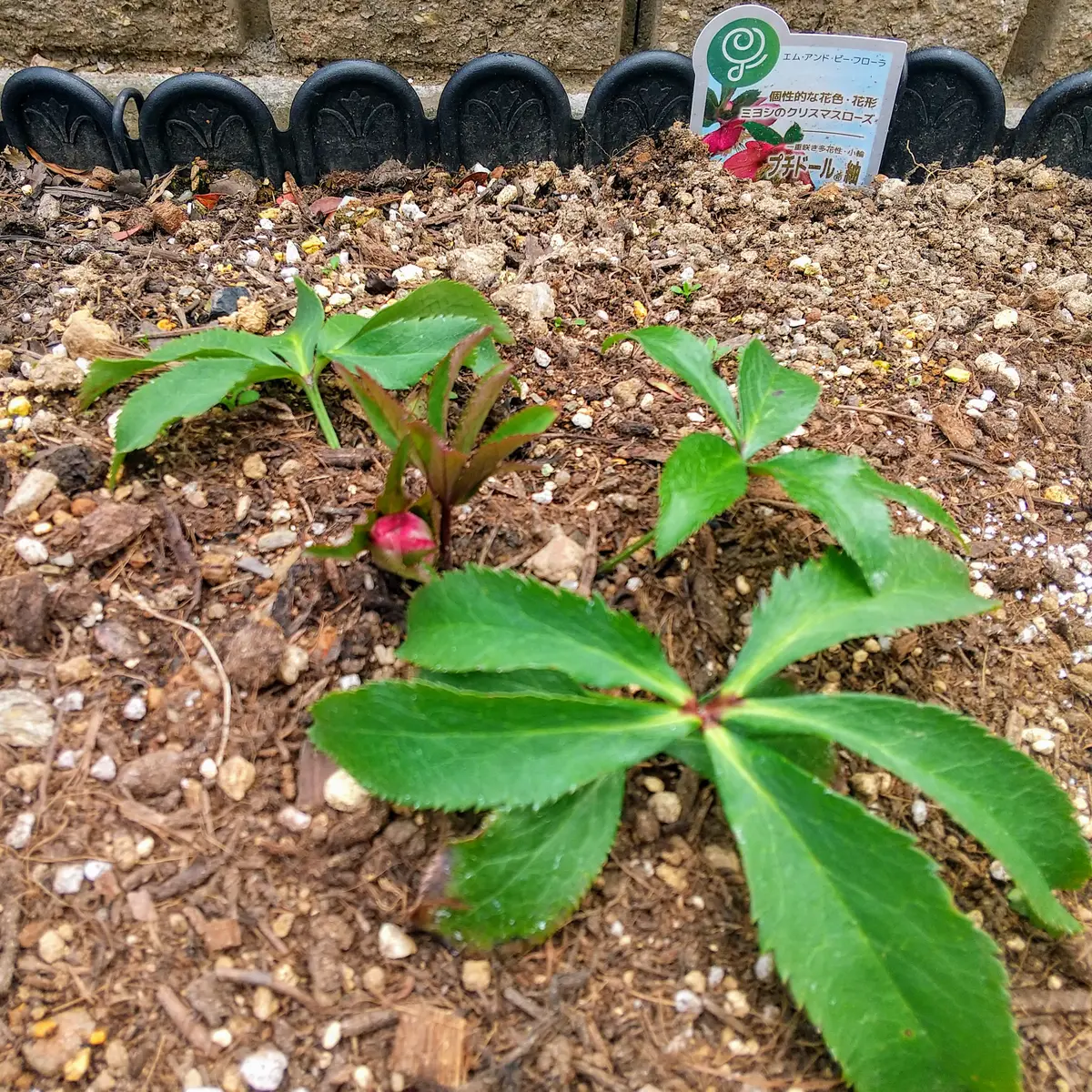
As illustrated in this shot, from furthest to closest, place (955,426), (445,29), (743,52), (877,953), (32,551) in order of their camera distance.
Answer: (445,29)
(743,52)
(955,426)
(32,551)
(877,953)

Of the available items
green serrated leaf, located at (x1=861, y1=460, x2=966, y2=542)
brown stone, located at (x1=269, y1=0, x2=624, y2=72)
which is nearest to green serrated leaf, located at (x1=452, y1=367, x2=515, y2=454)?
green serrated leaf, located at (x1=861, y1=460, x2=966, y2=542)

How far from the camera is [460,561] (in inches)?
44.3

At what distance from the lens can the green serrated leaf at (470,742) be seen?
2.70ft

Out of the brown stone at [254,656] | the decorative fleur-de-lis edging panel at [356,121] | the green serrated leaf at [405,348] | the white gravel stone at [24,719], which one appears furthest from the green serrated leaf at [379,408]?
the decorative fleur-de-lis edging panel at [356,121]

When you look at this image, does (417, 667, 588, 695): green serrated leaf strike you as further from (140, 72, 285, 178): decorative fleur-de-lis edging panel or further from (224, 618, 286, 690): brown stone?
(140, 72, 285, 178): decorative fleur-de-lis edging panel

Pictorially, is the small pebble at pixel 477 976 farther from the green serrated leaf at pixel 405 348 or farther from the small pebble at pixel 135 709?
the green serrated leaf at pixel 405 348

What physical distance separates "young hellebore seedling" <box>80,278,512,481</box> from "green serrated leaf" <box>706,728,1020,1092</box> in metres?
0.73

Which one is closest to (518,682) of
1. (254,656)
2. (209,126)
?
(254,656)

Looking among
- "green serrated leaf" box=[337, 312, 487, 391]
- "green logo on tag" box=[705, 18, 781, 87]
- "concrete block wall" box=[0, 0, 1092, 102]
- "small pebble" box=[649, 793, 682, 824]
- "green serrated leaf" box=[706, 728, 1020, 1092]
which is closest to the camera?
"green serrated leaf" box=[706, 728, 1020, 1092]

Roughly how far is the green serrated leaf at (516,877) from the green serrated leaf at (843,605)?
0.22 metres

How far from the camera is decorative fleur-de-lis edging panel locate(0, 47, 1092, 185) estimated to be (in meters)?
1.77

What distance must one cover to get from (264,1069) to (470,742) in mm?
328

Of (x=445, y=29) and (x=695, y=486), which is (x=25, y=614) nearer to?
(x=695, y=486)

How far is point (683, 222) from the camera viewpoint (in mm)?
1755
